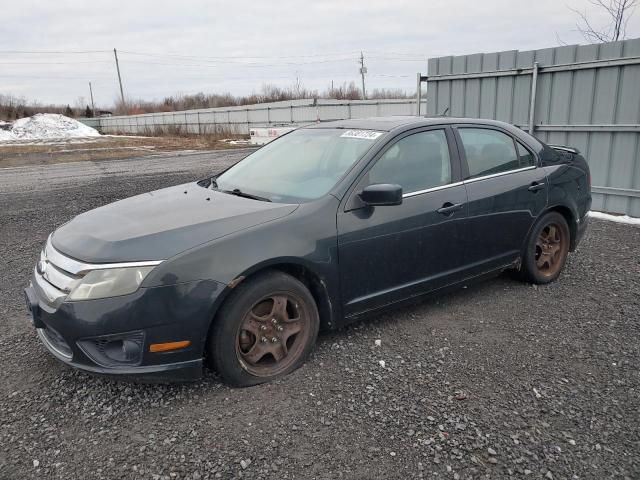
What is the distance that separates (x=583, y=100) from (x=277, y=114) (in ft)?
95.0

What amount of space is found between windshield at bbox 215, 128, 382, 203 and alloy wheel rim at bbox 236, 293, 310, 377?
72 cm

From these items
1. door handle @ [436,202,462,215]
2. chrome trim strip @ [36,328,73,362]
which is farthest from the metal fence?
chrome trim strip @ [36,328,73,362]

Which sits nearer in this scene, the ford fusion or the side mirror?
the ford fusion

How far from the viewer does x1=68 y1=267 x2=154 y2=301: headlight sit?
2.72 meters

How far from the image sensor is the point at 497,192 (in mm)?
4227

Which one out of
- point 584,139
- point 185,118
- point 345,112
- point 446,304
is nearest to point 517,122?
point 584,139

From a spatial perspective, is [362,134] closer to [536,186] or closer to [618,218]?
[536,186]

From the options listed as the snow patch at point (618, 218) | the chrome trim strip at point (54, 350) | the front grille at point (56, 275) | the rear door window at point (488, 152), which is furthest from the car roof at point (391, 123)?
the snow patch at point (618, 218)

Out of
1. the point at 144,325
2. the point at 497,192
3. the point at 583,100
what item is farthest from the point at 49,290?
the point at 583,100

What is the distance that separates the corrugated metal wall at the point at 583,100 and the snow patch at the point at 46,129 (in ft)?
154

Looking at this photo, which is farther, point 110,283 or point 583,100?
point 583,100

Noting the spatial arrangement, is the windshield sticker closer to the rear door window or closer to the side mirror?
the side mirror

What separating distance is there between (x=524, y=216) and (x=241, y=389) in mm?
2853

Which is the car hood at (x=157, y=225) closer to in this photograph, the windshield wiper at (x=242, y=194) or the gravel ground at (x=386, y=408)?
the windshield wiper at (x=242, y=194)
